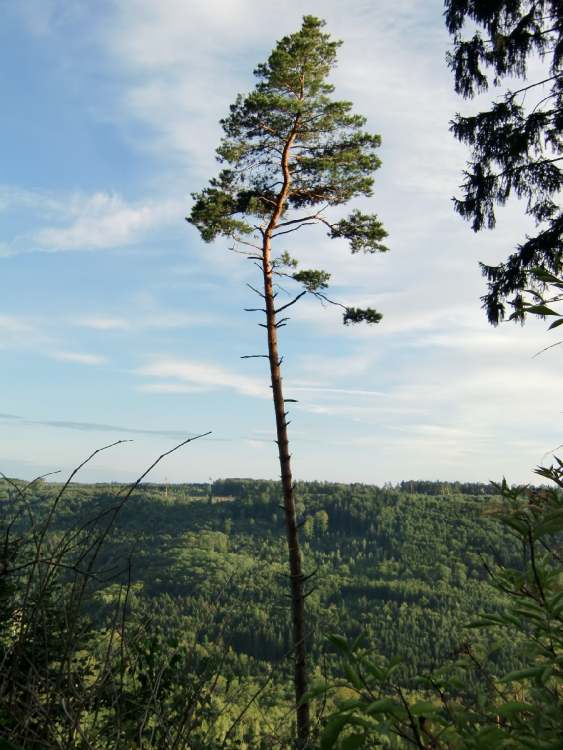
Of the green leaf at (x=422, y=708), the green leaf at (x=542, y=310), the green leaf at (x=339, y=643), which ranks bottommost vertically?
the green leaf at (x=422, y=708)

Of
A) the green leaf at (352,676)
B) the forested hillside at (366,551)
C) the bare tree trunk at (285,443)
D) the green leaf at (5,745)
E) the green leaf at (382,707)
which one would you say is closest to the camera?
the green leaf at (5,745)

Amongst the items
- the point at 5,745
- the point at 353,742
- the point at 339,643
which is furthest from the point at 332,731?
the point at 5,745

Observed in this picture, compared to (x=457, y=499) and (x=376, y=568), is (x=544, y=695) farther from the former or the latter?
(x=457, y=499)

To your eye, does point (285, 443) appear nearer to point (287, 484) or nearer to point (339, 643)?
point (287, 484)

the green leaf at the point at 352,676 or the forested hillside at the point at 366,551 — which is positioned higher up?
the green leaf at the point at 352,676

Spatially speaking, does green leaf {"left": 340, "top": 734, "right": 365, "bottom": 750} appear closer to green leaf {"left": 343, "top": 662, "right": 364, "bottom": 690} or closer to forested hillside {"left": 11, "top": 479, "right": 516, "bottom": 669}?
green leaf {"left": 343, "top": 662, "right": 364, "bottom": 690}

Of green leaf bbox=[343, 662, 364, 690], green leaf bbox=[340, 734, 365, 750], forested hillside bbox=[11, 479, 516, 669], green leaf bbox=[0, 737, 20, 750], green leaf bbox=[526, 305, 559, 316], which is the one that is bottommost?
forested hillside bbox=[11, 479, 516, 669]

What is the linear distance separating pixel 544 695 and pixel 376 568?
16626cm

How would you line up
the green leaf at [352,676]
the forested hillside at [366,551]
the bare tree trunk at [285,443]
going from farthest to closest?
the forested hillside at [366,551], the bare tree trunk at [285,443], the green leaf at [352,676]

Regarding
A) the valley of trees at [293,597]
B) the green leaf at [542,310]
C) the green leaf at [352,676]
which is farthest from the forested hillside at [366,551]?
the green leaf at [542,310]

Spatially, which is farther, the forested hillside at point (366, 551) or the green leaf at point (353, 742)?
the forested hillside at point (366, 551)

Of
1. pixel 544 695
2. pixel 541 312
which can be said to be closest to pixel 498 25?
pixel 541 312

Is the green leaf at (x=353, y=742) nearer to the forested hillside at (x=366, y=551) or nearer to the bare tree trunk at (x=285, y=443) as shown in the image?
the bare tree trunk at (x=285, y=443)

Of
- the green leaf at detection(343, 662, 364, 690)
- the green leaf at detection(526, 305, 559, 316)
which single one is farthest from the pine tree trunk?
the green leaf at detection(526, 305, 559, 316)
